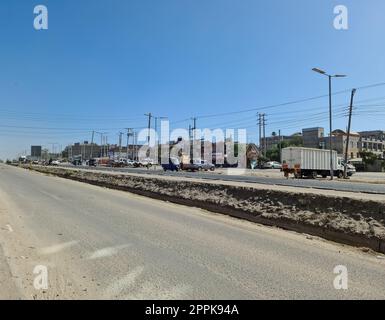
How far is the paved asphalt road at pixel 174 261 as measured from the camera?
6395 mm

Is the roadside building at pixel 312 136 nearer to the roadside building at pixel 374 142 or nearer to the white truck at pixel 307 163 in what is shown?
the roadside building at pixel 374 142

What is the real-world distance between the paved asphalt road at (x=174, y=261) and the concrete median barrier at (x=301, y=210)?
63 cm

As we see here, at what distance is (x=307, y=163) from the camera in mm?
47375

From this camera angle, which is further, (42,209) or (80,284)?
(42,209)

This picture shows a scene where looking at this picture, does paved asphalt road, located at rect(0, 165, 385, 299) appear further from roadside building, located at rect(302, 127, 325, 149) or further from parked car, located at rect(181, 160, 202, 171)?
roadside building, located at rect(302, 127, 325, 149)

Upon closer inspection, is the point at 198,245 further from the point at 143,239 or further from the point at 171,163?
the point at 171,163

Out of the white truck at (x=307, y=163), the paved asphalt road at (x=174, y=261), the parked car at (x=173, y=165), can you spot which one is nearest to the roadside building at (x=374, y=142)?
the parked car at (x=173, y=165)

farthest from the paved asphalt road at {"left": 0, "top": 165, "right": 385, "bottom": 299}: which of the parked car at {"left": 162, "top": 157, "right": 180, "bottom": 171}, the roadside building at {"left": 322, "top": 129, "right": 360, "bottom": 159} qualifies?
the roadside building at {"left": 322, "top": 129, "right": 360, "bottom": 159}

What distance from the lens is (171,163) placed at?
219ft

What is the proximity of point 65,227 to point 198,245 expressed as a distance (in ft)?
15.2

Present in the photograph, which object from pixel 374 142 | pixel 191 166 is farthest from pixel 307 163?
pixel 374 142

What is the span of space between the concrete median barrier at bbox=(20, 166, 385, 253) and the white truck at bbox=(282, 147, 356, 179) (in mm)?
25478

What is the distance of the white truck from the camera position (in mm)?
46500
